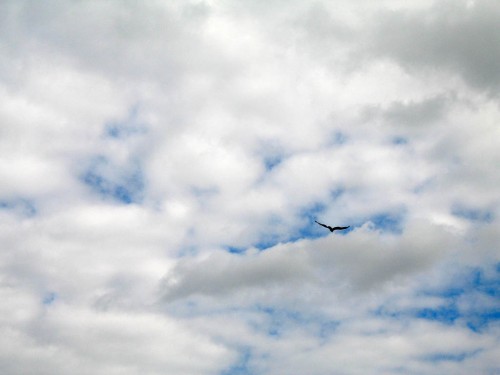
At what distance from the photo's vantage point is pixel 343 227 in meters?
122
